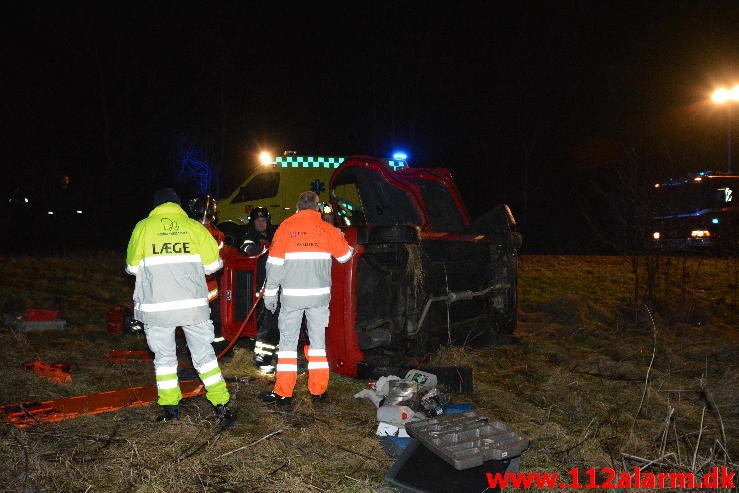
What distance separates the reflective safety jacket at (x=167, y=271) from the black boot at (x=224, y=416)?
685 millimetres

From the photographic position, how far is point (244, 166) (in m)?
29.8

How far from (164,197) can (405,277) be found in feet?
7.13

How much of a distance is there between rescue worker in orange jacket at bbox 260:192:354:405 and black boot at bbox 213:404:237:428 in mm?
508

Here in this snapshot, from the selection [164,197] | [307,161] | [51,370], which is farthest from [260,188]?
[164,197]

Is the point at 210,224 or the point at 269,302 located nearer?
the point at 269,302

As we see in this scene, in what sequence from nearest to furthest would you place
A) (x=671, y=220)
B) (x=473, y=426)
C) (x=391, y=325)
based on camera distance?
1. (x=473, y=426)
2. (x=391, y=325)
3. (x=671, y=220)

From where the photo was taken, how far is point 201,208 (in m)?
5.89

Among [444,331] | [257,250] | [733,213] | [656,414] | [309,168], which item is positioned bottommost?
[656,414]

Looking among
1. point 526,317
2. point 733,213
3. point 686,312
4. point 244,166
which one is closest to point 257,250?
point 526,317

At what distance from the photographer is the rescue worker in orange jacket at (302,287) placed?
4.55 meters

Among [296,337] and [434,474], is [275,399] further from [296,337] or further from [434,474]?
[434,474]

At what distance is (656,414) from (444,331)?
2047 mm

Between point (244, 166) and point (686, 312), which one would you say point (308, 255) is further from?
point (244, 166)

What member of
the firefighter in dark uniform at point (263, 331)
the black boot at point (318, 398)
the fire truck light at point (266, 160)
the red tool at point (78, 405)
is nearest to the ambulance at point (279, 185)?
the fire truck light at point (266, 160)
